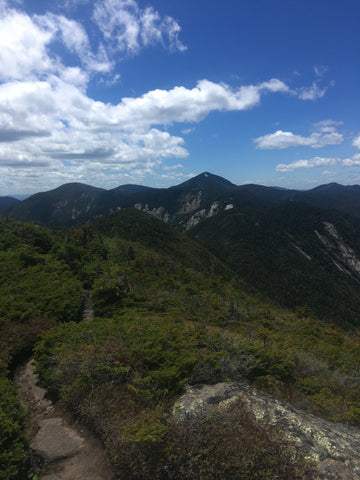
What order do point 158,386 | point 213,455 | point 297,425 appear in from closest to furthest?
point 213,455, point 297,425, point 158,386

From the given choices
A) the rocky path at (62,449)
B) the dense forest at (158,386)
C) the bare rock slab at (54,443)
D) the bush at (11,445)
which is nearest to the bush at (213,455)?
the dense forest at (158,386)

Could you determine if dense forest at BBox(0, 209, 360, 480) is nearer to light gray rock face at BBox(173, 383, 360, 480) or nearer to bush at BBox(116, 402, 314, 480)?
bush at BBox(116, 402, 314, 480)

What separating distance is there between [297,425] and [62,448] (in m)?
7.75

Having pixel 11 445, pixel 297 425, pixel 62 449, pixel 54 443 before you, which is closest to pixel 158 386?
pixel 62 449

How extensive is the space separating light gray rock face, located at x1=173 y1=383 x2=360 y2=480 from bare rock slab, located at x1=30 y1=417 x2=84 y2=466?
3.72 m

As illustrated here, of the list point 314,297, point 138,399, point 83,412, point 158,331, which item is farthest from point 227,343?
point 314,297

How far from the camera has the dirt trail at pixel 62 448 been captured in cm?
684

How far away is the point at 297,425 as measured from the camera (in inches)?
279

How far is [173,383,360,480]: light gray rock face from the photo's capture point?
6.07 metres

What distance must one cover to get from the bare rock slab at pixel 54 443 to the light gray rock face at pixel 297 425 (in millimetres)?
3720

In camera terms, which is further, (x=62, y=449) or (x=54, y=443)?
(x=54, y=443)

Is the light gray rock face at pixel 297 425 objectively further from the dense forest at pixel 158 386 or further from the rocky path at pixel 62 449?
the rocky path at pixel 62 449

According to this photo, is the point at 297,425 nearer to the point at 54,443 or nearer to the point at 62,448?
the point at 62,448

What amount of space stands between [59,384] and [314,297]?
17078cm
